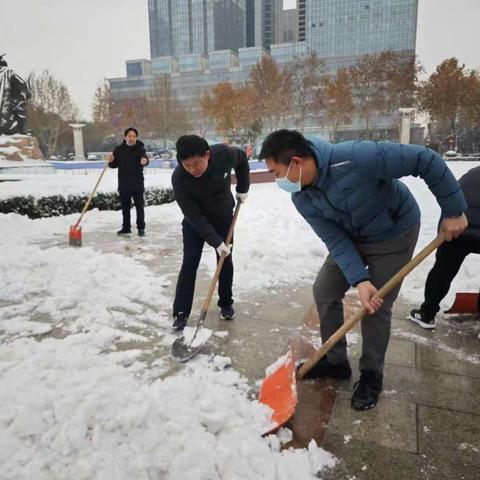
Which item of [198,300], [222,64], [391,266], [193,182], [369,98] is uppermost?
[222,64]

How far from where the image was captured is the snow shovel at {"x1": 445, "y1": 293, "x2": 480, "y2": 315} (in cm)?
355

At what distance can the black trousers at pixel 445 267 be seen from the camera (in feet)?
10.2

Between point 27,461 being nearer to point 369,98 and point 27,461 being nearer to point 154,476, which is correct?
point 154,476

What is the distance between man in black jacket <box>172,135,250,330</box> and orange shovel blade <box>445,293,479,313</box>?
73.7 inches

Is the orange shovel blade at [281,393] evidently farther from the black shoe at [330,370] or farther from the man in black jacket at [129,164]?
the man in black jacket at [129,164]

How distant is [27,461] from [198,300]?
7.70 feet

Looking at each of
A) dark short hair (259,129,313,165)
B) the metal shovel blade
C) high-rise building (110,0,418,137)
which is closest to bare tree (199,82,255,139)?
the metal shovel blade

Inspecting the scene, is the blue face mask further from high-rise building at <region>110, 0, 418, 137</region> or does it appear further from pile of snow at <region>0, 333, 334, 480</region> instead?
high-rise building at <region>110, 0, 418, 137</region>

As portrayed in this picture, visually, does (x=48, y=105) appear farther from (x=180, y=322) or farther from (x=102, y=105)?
(x=180, y=322)

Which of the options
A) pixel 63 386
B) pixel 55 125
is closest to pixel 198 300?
pixel 63 386

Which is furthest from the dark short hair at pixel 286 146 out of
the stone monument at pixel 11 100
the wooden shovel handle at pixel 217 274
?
the stone monument at pixel 11 100

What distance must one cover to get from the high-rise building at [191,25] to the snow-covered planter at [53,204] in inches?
4453

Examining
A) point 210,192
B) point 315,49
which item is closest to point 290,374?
point 210,192

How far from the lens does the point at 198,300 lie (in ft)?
13.7
